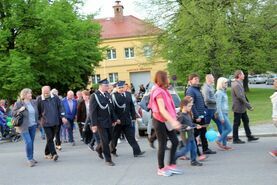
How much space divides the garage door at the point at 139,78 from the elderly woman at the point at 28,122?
5228 centimetres

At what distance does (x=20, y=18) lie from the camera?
25.6 meters

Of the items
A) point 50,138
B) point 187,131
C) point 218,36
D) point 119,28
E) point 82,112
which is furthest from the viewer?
point 119,28

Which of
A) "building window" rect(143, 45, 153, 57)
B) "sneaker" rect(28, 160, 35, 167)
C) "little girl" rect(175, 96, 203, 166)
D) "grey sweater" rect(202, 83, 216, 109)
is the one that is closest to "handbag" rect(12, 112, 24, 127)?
"sneaker" rect(28, 160, 35, 167)

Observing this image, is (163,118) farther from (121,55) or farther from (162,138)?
(121,55)

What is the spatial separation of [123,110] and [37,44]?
1638 centimetres

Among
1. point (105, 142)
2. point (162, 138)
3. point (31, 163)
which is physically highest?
point (162, 138)

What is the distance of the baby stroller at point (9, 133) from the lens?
1786 cm

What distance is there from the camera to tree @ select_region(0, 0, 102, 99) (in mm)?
24484

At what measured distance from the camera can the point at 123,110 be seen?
11070 mm

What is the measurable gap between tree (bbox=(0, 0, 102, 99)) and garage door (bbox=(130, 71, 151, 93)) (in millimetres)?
34962

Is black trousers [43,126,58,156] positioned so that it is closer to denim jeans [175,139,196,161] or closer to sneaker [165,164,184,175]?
denim jeans [175,139,196,161]

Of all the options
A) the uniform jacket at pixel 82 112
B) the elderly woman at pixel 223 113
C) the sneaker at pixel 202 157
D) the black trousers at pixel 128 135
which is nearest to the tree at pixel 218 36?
the uniform jacket at pixel 82 112

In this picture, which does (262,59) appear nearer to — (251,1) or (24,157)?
(251,1)

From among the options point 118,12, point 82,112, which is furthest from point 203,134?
point 118,12
